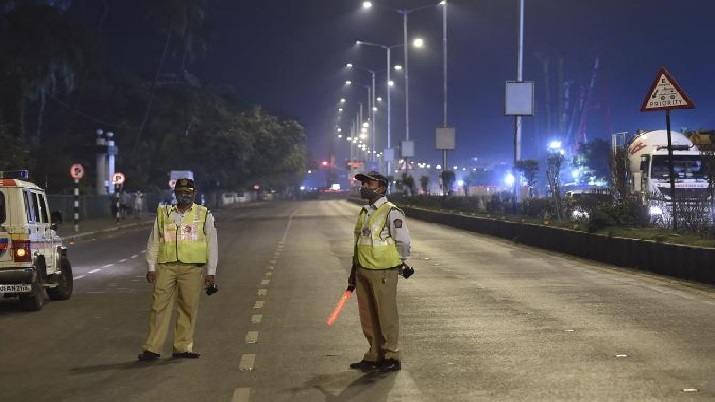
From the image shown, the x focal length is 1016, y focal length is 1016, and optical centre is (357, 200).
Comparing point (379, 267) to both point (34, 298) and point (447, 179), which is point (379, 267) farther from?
point (447, 179)

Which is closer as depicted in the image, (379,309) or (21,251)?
(379,309)

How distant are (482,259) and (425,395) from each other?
1601 cm

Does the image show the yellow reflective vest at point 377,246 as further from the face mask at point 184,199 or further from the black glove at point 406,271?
the face mask at point 184,199

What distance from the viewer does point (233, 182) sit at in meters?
96.0

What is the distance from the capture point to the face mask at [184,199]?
32.2ft

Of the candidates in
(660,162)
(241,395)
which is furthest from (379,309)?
(660,162)

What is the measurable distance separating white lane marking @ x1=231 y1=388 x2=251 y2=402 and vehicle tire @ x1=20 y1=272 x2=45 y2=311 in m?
6.60

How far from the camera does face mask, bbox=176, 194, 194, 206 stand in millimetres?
9828

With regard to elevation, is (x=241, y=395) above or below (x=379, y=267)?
below

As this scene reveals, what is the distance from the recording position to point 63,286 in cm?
1581

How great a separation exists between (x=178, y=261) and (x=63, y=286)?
6682 mm

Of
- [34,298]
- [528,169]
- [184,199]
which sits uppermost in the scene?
[528,169]

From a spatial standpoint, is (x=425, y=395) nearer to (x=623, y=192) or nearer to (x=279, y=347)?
(x=279, y=347)

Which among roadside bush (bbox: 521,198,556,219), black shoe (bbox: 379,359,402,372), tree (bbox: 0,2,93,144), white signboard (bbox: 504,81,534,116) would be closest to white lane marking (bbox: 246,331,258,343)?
black shoe (bbox: 379,359,402,372)
